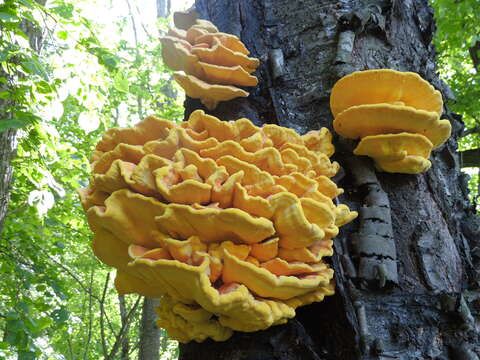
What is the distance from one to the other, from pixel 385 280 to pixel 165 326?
2.94 feet

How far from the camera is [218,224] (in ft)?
4.13

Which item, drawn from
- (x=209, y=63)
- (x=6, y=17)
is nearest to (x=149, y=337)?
(x=6, y=17)

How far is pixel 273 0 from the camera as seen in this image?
2.33 metres

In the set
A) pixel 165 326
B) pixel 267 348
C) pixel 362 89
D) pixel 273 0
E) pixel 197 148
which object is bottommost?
pixel 267 348

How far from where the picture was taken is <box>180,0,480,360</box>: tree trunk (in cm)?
140

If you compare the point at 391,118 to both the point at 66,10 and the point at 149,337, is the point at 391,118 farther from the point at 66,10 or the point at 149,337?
the point at 149,337

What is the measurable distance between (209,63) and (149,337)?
322 inches

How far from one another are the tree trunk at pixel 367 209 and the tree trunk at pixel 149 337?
7.67 m

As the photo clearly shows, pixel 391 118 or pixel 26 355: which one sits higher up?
pixel 391 118

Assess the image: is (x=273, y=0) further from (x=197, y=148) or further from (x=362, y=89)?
(x=197, y=148)

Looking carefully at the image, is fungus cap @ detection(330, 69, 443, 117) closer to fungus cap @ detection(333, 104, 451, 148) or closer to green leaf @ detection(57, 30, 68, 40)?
fungus cap @ detection(333, 104, 451, 148)

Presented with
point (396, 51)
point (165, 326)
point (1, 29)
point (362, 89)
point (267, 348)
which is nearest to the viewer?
point (267, 348)

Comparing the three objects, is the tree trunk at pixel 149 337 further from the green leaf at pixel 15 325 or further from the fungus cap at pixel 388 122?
the fungus cap at pixel 388 122

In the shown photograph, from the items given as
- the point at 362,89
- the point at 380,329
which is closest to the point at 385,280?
the point at 380,329
